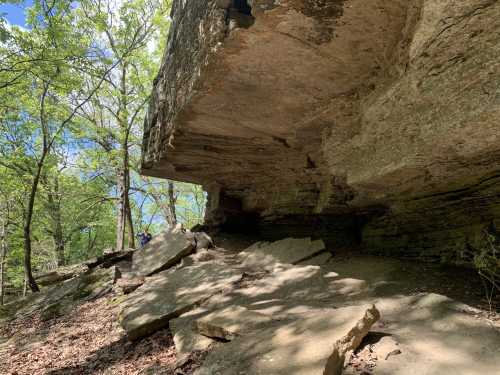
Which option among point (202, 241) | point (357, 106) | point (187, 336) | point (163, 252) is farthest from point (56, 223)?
point (357, 106)

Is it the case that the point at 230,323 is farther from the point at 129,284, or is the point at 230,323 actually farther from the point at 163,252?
the point at 163,252

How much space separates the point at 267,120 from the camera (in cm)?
605

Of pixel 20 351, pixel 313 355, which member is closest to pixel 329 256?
pixel 313 355

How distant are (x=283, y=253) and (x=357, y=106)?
3.57 meters

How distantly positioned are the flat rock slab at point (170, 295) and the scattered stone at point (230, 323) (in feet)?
3.94

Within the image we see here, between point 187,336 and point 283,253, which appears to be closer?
point 187,336

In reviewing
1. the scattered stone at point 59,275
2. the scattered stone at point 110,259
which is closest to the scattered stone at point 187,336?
the scattered stone at point 110,259

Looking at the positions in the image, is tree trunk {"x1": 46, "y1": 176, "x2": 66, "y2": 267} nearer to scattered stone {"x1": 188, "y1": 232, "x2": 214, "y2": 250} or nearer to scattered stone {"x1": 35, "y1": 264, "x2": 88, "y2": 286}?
scattered stone {"x1": 35, "y1": 264, "x2": 88, "y2": 286}

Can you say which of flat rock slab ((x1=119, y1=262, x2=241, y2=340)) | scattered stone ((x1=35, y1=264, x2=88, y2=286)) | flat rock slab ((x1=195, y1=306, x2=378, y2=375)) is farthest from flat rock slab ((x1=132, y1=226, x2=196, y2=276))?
flat rock slab ((x1=195, y1=306, x2=378, y2=375))

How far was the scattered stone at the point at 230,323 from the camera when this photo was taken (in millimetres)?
3800

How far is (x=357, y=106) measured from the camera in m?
5.15

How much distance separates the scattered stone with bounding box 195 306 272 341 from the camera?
12.5 feet

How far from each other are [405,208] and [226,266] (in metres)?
3.87

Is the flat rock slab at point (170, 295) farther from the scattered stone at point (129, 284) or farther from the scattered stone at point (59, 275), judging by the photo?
the scattered stone at point (59, 275)
